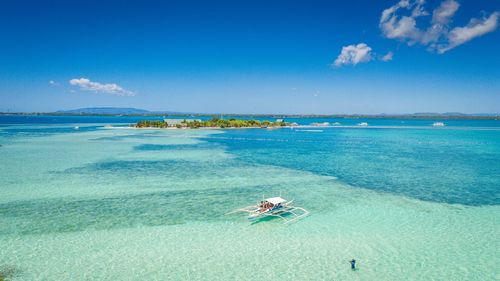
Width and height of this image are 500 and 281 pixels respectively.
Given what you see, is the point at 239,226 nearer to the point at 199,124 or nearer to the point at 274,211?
the point at 274,211

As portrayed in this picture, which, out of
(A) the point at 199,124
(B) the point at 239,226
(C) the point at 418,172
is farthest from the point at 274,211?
(A) the point at 199,124

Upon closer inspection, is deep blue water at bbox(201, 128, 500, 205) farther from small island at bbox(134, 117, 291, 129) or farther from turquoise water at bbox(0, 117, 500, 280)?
small island at bbox(134, 117, 291, 129)

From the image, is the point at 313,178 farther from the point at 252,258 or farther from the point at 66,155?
the point at 66,155

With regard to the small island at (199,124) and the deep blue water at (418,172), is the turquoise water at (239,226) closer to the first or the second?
the deep blue water at (418,172)

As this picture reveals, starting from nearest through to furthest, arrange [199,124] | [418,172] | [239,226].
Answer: [239,226] → [418,172] → [199,124]

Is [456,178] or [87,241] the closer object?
[87,241]

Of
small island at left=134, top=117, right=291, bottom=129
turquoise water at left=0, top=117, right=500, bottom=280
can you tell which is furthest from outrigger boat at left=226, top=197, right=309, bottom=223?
small island at left=134, top=117, right=291, bottom=129

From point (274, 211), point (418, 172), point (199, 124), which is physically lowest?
point (418, 172)

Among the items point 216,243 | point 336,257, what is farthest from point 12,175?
point 336,257
